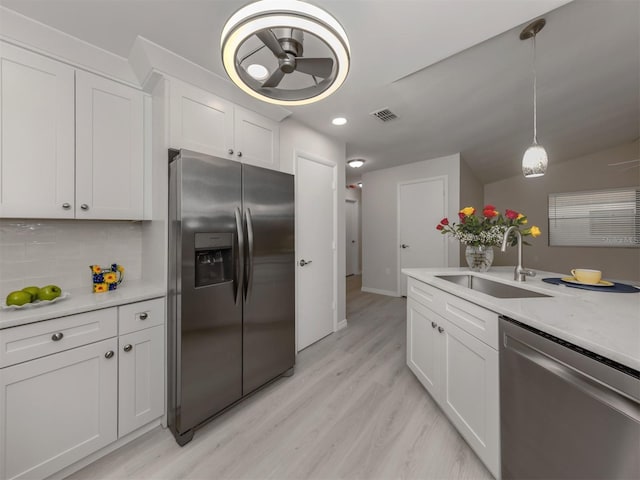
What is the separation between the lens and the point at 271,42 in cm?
119

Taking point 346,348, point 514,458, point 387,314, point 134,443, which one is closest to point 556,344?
point 514,458

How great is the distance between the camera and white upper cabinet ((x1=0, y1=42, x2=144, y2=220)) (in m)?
1.32

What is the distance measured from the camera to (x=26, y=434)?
3.76 feet

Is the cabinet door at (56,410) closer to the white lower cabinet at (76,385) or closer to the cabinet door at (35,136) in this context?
the white lower cabinet at (76,385)

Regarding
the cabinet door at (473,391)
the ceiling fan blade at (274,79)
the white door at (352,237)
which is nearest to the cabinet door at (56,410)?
the ceiling fan blade at (274,79)

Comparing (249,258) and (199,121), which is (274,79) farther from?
(249,258)

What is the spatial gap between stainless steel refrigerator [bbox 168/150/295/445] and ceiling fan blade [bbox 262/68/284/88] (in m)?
0.53

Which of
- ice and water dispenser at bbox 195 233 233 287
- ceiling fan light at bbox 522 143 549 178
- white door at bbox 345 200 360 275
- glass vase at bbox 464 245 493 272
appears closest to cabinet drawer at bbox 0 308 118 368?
ice and water dispenser at bbox 195 233 233 287

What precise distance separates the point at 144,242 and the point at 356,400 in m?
2.04

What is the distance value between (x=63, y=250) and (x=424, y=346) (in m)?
2.65

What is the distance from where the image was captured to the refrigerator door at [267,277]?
177 cm

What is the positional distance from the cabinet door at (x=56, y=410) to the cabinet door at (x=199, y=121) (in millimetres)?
1318

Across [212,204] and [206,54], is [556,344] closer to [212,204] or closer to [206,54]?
[212,204]

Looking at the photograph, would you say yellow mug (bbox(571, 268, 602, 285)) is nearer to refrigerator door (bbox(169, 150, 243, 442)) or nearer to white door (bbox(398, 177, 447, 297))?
refrigerator door (bbox(169, 150, 243, 442))
